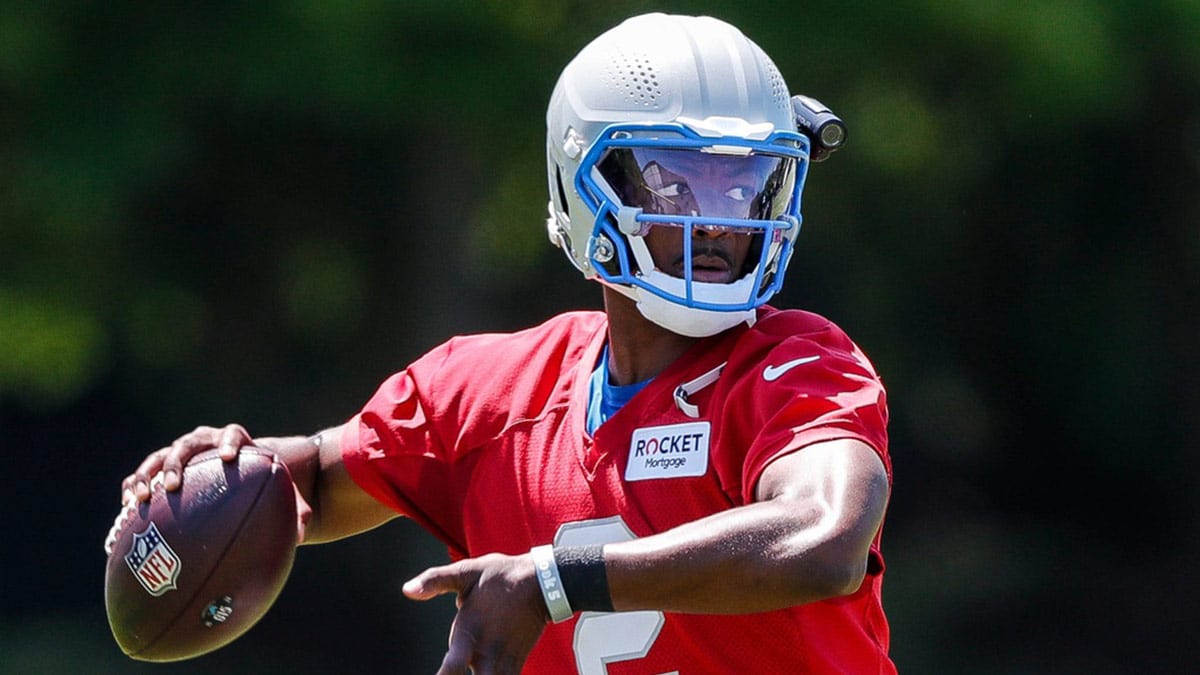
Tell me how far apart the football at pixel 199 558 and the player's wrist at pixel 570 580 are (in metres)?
0.93

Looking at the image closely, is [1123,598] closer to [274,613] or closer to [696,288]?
[274,613]

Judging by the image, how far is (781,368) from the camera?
8.10ft

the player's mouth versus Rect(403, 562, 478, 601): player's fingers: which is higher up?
the player's mouth

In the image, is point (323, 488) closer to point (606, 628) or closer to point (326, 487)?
point (326, 487)

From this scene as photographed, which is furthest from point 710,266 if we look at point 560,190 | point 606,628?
point 606,628

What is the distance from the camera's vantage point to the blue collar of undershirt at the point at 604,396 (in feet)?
9.00

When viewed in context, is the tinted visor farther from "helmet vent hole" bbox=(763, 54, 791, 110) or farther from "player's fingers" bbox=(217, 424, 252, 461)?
"player's fingers" bbox=(217, 424, 252, 461)

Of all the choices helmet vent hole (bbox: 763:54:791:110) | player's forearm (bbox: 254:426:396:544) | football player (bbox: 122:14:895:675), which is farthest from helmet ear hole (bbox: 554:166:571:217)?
player's forearm (bbox: 254:426:396:544)

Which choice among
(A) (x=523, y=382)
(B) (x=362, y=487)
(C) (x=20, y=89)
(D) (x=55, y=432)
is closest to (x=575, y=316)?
(A) (x=523, y=382)

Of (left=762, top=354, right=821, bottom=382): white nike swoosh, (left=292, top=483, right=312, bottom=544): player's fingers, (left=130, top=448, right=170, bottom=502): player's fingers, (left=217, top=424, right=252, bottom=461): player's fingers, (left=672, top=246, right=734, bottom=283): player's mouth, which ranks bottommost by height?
(left=292, top=483, right=312, bottom=544): player's fingers

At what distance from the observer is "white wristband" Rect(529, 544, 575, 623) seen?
2.01 m

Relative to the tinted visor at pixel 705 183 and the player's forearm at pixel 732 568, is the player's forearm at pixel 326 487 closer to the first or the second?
the tinted visor at pixel 705 183

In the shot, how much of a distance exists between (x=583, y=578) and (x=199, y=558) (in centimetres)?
98

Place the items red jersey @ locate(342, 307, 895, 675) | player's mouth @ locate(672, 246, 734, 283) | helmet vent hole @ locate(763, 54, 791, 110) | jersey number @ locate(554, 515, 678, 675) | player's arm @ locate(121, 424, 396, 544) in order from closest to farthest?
red jersey @ locate(342, 307, 895, 675), jersey number @ locate(554, 515, 678, 675), player's mouth @ locate(672, 246, 734, 283), helmet vent hole @ locate(763, 54, 791, 110), player's arm @ locate(121, 424, 396, 544)
